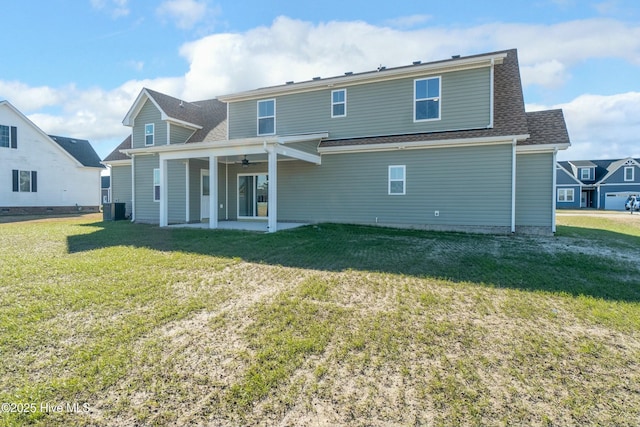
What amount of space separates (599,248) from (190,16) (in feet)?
48.5

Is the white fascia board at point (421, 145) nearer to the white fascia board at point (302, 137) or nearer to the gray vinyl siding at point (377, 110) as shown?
the white fascia board at point (302, 137)

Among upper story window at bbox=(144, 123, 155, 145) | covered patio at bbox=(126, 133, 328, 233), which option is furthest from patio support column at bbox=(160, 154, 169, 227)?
upper story window at bbox=(144, 123, 155, 145)

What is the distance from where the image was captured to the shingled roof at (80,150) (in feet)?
93.2

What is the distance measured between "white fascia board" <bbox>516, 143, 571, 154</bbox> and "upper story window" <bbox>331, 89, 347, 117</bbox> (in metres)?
6.71

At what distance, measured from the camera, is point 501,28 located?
1358cm

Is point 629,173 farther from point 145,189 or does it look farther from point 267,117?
point 145,189

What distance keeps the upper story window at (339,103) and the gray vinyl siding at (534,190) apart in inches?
271

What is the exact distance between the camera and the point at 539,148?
11.7 m

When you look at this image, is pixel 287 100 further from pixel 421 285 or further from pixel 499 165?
pixel 421 285

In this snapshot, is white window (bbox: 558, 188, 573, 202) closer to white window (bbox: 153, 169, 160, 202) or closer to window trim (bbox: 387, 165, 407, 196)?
window trim (bbox: 387, 165, 407, 196)

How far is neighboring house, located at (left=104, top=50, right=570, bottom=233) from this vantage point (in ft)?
38.6

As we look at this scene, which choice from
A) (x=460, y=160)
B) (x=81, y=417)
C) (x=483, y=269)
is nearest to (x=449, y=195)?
(x=460, y=160)

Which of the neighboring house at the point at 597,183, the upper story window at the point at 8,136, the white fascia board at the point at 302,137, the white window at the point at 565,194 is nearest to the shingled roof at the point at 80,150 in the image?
the upper story window at the point at 8,136

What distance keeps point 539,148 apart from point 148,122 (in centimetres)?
1714
